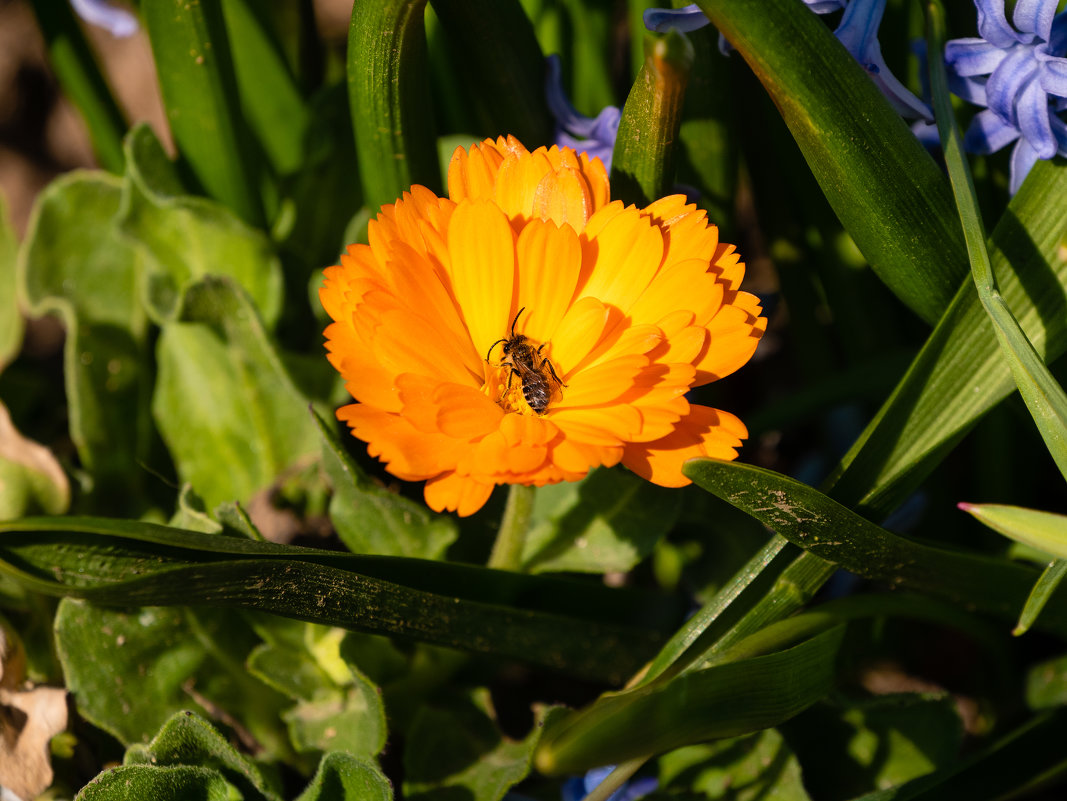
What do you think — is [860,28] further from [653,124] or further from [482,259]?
[482,259]

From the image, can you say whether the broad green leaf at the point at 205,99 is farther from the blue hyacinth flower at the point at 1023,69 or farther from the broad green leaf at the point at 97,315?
the blue hyacinth flower at the point at 1023,69

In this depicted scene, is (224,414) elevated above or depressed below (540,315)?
below

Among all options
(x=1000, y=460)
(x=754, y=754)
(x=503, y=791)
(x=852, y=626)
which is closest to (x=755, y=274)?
(x=1000, y=460)

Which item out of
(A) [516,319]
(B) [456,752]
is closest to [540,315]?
(A) [516,319]

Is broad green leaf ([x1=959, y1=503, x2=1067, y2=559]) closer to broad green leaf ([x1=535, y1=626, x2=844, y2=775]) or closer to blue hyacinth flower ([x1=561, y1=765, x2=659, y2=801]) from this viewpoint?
broad green leaf ([x1=535, y1=626, x2=844, y2=775])

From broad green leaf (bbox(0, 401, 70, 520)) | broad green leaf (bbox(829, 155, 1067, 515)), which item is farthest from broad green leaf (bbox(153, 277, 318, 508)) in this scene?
broad green leaf (bbox(829, 155, 1067, 515))
